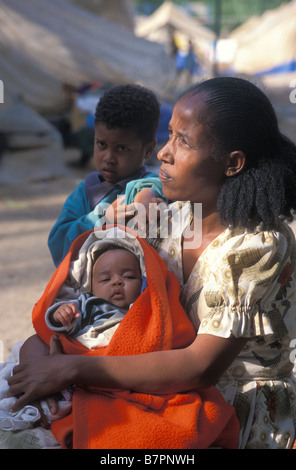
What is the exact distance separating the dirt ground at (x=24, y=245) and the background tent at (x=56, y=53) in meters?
2.95

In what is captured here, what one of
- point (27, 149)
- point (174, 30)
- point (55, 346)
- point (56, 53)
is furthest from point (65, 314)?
point (174, 30)

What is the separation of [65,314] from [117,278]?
8.9 inches

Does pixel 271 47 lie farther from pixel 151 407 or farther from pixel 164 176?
pixel 151 407

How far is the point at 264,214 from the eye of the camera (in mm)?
1612

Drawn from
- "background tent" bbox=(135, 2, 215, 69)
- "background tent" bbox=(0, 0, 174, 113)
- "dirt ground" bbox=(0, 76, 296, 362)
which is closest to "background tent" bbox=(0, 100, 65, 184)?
"dirt ground" bbox=(0, 76, 296, 362)

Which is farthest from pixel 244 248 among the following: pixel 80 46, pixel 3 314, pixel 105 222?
pixel 80 46

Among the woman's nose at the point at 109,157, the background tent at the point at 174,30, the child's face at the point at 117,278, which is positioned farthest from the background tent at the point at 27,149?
the background tent at the point at 174,30

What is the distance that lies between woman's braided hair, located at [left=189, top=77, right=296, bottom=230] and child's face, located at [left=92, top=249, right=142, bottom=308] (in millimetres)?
380

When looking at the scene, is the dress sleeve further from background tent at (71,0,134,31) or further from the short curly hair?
background tent at (71,0,134,31)

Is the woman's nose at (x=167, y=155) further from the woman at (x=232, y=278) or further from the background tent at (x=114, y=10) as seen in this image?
the background tent at (x=114, y=10)

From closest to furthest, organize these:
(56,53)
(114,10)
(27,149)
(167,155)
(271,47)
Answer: (167,155), (27,149), (56,53), (114,10), (271,47)

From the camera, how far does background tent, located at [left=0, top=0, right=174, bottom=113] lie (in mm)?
11005

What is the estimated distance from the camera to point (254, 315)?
5.20 ft

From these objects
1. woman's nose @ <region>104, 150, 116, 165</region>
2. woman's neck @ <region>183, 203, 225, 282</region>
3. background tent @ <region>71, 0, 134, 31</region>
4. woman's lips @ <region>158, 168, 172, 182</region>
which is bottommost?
woman's neck @ <region>183, 203, 225, 282</region>
